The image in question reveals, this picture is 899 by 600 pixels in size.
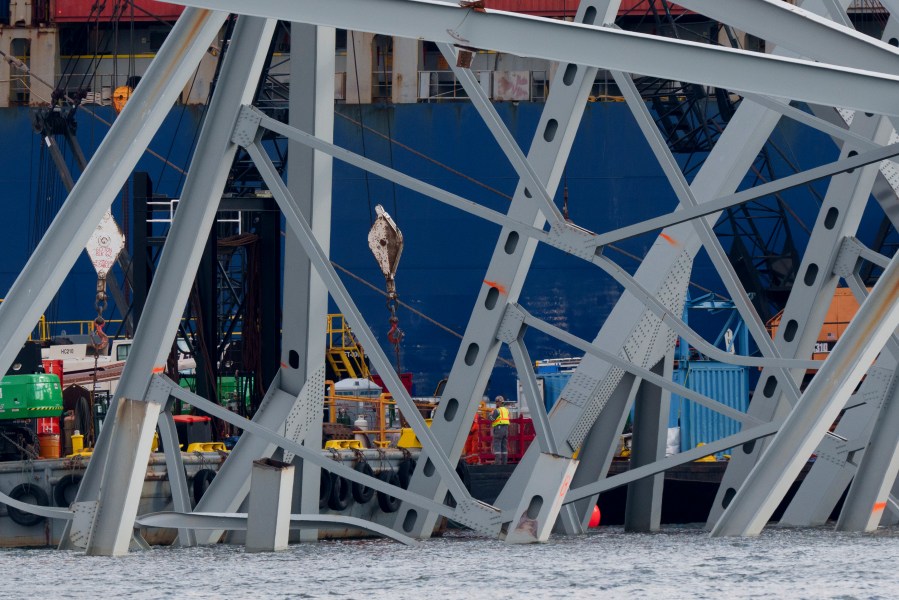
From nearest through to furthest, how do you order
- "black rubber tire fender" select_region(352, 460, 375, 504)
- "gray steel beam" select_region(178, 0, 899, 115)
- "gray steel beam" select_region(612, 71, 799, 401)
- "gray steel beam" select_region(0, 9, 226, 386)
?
"gray steel beam" select_region(178, 0, 899, 115)
"gray steel beam" select_region(0, 9, 226, 386)
"gray steel beam" select_region(612, 71, 799, 401)
"black rubber tire fender" select_region(352, 460, 375, 504)

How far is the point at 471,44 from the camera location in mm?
6359

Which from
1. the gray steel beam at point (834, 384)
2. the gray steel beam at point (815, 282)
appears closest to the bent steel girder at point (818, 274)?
the gray steel beam at point (815, 282)

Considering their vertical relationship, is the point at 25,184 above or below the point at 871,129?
above

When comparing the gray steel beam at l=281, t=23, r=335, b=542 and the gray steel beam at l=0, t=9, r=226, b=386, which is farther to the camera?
the gray steel beam at l=281, t=23, r=335, b=542

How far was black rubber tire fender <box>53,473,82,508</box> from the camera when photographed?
55.9ft

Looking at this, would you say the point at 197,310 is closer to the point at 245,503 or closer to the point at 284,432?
the point at 245,503

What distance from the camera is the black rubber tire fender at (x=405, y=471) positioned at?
17812 mm

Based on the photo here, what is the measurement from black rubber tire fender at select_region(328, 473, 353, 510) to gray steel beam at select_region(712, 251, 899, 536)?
812 centimetres

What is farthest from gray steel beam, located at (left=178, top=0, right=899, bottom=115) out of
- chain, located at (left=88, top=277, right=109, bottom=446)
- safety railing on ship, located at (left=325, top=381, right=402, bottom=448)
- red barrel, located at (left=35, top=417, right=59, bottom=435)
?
chain, located at (left=88, top=277, right=109, bottom=446)

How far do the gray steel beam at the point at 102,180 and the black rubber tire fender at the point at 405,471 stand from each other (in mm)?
8547

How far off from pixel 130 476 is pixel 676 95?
27.6m

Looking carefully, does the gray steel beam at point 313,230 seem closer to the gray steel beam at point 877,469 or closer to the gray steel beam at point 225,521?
the gray steel beam at point 225,521

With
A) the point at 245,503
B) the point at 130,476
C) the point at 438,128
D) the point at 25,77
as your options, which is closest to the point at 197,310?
the point at 245,503

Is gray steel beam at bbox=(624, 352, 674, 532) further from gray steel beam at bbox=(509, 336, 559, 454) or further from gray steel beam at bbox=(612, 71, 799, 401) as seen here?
gray steel beam at bbox=(509, 336, 559, 454)
